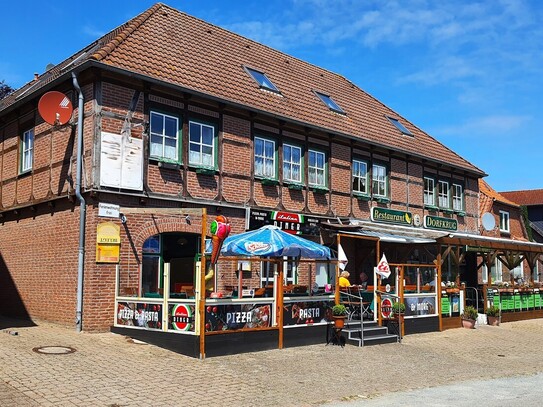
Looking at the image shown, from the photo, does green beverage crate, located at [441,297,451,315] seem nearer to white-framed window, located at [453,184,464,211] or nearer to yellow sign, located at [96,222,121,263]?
white-framed window, located at [453,184,464,211]

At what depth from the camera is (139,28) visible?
1741cm

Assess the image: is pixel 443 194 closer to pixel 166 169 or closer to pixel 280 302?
pixel 166 169

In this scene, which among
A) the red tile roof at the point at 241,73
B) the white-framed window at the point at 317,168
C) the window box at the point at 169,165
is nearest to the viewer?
the window box at the point at 169,165

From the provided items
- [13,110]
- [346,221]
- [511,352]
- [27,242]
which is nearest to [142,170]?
[27,242]

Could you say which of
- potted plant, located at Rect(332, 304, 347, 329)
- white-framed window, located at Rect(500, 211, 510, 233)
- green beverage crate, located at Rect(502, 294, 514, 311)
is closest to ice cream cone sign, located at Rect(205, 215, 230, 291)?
potted plant, located at Rect(332, 304, 347, 329)

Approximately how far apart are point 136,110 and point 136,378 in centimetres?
717

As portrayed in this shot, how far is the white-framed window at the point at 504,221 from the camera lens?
33.6 meters

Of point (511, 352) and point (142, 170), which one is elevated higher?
point (142, 170)

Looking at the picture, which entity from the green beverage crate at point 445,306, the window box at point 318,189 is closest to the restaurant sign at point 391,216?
the window box at point 318,189

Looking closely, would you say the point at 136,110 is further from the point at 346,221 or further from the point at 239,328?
the point at 346,221

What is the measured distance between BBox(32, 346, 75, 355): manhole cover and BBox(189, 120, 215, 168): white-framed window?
6.01 metres

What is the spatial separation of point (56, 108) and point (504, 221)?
2626 cm

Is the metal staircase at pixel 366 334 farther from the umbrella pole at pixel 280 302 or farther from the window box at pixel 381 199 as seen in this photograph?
the window box at pixel 381 199

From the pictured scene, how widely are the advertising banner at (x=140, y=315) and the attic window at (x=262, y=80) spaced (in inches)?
344
